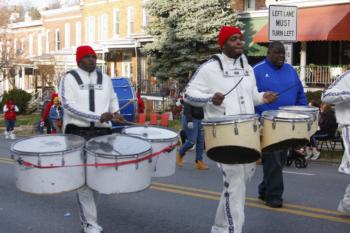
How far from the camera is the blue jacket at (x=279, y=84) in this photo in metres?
7.57

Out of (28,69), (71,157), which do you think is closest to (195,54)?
(71,157)

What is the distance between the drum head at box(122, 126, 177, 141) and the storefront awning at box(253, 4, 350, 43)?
16.5 metres

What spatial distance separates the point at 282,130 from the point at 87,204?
7.13 feet

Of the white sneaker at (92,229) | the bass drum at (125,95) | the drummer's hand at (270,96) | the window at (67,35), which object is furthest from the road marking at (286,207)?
the window at (67,35)

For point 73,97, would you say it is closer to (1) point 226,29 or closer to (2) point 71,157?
(2) point 71,157

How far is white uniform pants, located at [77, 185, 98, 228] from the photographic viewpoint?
6.35 meters

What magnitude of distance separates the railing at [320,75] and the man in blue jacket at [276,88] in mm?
16243

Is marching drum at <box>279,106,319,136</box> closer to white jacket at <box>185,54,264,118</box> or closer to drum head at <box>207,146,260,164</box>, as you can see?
white jacket at <box>185,54,264,118</box>

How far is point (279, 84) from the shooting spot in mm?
7598

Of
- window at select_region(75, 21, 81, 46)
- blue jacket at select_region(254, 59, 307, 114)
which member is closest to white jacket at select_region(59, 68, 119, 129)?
blue jacket at select_region(254, 59, 307, 114)

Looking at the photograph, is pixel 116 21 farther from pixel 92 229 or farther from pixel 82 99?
pixel 92 229

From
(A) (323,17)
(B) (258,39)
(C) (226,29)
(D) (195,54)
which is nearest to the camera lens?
(C) (226,29)

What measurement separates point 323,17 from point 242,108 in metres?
18.3

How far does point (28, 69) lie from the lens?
167 ft
